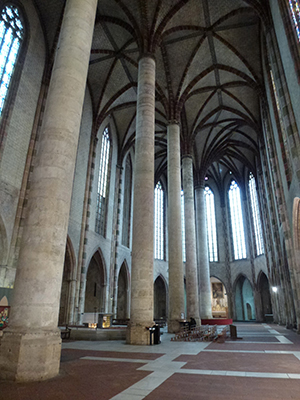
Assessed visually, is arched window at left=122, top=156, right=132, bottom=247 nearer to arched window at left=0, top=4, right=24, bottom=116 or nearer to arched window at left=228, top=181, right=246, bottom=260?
arched window at left=228, top=181, right=246, bottom=260

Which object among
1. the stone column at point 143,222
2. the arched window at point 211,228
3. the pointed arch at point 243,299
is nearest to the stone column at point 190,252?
the stone column at point 143,222

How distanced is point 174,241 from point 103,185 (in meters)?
9.76

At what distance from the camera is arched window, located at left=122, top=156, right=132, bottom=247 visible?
2709cm

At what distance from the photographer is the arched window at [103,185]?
22.9 metres

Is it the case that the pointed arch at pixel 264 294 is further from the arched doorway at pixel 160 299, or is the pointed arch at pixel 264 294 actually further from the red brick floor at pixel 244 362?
the red brick floor at pixel 244 362

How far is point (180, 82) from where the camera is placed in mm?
20094

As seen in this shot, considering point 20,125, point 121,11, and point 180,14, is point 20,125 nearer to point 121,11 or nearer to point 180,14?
point 121,11

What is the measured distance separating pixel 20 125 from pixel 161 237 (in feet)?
71.9

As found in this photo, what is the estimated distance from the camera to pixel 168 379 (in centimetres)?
488

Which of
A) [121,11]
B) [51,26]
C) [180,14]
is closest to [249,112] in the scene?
[180,14]

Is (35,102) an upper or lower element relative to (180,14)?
lower

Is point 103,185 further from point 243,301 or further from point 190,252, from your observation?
point 243,301

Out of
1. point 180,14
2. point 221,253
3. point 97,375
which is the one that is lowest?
point 97,375

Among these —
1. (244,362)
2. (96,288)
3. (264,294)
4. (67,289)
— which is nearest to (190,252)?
(96,288)
